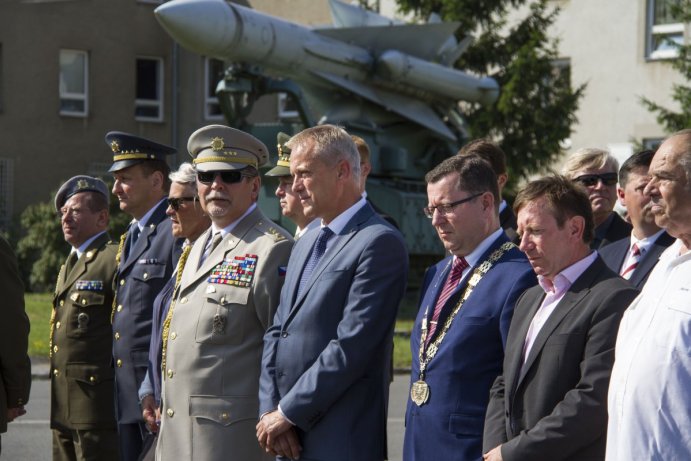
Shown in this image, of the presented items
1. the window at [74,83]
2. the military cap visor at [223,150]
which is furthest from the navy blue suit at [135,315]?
the window at [74,83]

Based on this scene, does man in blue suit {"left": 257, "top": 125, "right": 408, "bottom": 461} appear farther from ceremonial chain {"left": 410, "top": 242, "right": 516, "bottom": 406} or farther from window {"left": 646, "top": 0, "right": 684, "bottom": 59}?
window {"left": 646, "top": 0, "right": 684, "bottom": 59}

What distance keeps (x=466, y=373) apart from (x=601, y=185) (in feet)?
7.20

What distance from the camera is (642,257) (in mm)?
5324

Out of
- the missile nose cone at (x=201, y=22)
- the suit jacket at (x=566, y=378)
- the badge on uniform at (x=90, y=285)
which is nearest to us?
the suit jacket at (x=566, y=378)

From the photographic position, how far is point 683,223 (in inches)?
135

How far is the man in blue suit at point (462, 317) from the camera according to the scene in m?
4.39

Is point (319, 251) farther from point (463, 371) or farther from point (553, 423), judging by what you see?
point (553, 423)

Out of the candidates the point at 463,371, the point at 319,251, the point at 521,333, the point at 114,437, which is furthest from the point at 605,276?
the point at 114,437

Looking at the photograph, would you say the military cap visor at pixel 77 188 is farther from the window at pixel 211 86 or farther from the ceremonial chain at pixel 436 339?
the window at pixel 211 86

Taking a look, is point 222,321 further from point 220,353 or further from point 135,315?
point 135,315

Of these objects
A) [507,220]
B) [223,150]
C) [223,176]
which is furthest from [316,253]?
[507,220]

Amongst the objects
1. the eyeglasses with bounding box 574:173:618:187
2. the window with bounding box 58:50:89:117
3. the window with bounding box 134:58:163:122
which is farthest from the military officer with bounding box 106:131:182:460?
the window with bounding box 134:58:163:122

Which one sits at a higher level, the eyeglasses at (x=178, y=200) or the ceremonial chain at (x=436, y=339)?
the eyeglasses at (x=178, y=200)

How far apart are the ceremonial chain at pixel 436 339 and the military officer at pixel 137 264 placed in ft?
6.40
